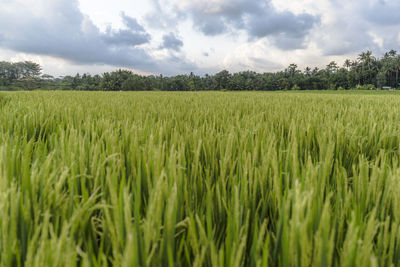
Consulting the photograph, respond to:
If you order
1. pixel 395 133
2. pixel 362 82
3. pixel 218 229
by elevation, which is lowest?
pixel 218 229

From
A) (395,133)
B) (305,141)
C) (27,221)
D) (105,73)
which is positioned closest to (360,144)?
(305,141)

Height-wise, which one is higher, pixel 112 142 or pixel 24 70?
pixel 24 70

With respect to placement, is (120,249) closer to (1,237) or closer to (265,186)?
(1,237)

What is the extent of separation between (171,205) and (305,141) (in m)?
1.13

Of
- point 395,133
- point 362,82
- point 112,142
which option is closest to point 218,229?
point 112,142

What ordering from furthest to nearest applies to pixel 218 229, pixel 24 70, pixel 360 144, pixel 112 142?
pixel 24 70
pixel 360 144
pixel 112 142
pixel 218 229

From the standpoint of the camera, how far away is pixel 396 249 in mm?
454

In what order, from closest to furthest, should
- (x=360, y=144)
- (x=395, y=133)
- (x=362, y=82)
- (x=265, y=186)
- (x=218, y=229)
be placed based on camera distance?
(x=218, y=229) < (x=265, y=186) < (x=360, y=144) < (x=395, y=133) < (x=362, y=82)

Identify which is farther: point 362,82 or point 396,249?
point 362,82

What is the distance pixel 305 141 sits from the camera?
4.28 feet

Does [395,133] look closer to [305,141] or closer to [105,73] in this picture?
[305,141]

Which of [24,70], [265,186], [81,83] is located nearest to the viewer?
[265,186]

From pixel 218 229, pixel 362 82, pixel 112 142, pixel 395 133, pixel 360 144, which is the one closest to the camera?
pixel 218 229

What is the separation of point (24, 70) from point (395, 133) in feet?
340
